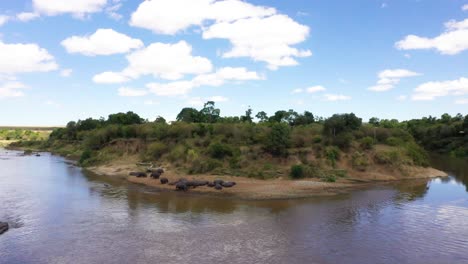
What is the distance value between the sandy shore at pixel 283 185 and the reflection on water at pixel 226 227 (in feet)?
7.69

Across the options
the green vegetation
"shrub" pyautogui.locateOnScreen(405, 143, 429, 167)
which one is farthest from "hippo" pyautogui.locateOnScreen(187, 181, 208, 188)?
"shrub" pyautogui.locateOnScreen(405, 143, 429, 167)

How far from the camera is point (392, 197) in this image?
39156 mm

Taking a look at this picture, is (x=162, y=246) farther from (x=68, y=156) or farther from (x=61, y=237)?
(x=68, y=156)

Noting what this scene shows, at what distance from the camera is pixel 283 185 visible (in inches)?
1695

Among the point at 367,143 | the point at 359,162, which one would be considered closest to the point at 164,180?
the point at 359,162

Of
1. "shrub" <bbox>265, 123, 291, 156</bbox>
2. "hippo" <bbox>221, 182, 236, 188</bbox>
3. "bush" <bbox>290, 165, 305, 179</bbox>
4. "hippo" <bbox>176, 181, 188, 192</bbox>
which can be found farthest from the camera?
"shrub" <bbox>265, 123, 291, 156</bbox>

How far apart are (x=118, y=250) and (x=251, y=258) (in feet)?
24.8

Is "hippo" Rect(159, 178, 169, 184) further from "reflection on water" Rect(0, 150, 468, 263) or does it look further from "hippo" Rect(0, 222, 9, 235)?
"hippo" Rect(0, 222, 9, 235)

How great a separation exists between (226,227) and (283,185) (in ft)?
53.9

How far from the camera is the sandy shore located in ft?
131

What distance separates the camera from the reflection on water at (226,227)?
22.3 meters

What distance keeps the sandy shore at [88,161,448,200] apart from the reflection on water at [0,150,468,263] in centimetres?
234

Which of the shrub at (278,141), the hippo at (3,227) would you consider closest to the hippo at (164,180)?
the shrub at (278,141)

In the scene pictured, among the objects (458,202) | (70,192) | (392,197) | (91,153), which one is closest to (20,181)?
(70,192)
